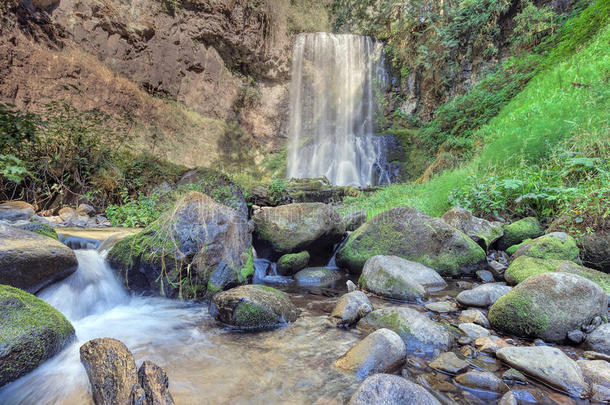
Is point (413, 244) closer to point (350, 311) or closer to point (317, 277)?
point (317, 277)

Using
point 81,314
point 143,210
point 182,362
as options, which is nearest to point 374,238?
point 182,362

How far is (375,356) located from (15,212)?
616 centimetres

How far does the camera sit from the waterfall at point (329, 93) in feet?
56.1

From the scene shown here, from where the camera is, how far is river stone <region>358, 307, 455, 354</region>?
7.85 feet

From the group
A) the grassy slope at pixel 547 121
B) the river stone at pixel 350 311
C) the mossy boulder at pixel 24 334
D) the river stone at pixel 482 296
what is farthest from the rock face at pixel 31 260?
the grassy slope at pixel 547 121

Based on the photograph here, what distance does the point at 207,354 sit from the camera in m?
2.44

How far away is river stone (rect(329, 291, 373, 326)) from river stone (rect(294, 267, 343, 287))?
128 cm

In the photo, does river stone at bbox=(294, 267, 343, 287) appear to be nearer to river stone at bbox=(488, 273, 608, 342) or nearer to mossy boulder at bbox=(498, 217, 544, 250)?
river stone at bbox=(488, 273, 608, 342)

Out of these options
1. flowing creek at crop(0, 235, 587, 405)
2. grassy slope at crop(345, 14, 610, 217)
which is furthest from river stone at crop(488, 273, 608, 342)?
grassy slope at crop(345, 14, 610, 217)

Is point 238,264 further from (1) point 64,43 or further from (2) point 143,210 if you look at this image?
(1) point 64,43

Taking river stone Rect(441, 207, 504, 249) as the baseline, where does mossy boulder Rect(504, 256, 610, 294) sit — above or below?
below

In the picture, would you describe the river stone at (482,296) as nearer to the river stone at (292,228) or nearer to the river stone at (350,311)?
the river stone at (350,311)

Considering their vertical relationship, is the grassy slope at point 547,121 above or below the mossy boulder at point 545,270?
above

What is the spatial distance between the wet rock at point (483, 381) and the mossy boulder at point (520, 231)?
3.37 meters
